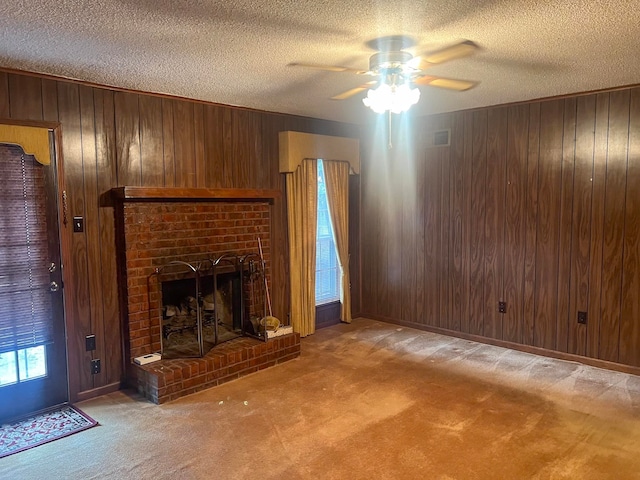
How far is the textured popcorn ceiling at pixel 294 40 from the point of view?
87.0 inches

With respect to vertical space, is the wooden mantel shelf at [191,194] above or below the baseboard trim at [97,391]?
above

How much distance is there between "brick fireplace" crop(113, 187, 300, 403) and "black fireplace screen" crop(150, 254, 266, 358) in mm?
92

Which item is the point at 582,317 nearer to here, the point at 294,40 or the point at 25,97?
the point at 294,40

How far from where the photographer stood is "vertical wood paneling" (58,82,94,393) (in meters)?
3.45

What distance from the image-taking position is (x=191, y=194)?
3.95 meters

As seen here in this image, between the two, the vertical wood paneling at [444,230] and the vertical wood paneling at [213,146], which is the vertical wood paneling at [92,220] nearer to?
the vertical wood paneling at [213,146]

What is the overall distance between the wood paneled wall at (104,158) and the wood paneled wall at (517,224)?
2.15m

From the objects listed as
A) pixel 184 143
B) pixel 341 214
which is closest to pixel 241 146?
pixel 184 143

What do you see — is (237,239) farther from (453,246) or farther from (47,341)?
(453,246)

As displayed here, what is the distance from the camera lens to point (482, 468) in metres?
2.60

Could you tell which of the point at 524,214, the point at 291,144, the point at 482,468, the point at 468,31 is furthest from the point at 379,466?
the point at 291,144

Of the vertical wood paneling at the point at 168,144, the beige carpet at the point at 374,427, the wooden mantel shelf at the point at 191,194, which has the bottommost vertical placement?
the beige carpet at the point at 374,427

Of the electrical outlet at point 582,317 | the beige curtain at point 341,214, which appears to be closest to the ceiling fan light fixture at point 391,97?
the beige curtain at point 341,214

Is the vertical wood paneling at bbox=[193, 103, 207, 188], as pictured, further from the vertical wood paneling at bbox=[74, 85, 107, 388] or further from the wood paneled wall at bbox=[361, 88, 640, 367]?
the wood paneled wall at bbox=[361, 88, 640, 367]
